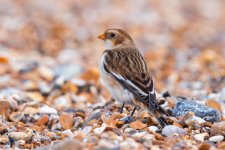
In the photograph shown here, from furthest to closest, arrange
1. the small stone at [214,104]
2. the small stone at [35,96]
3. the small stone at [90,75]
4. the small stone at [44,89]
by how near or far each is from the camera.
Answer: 1. the small stone at [90,75]
2. the small stone at [44,89]
3. the small stone at [35,96]
4. the small stone at [214,104]

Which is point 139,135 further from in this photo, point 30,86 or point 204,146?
point 30,86

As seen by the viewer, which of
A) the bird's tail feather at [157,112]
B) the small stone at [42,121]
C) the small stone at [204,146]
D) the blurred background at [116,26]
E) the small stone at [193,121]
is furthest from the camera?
the blurred background at [116,26]

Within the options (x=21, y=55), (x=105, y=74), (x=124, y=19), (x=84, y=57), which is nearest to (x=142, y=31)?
(x=124, y=19)

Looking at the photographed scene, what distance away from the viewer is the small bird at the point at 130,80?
6039mm

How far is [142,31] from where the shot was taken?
502 inches

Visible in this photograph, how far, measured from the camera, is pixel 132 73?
20.9 ft

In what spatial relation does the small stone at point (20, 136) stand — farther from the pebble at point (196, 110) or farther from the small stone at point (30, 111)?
the pebble at point (196, 110)

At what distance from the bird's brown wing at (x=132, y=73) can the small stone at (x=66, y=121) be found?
0.59 meters

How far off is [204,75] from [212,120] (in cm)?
369

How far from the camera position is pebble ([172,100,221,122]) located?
6.23 metres

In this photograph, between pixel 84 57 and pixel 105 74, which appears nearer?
pixel 105 74

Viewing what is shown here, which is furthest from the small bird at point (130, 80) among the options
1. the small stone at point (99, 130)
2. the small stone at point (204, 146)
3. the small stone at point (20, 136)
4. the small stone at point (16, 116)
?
the small stone at point (20, 136)

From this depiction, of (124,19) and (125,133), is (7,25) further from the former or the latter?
(125,133)

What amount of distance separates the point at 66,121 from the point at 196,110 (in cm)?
124
